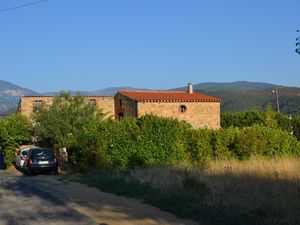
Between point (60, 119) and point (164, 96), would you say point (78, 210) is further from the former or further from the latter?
point (164, 96)

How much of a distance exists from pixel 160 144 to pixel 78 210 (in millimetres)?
15325

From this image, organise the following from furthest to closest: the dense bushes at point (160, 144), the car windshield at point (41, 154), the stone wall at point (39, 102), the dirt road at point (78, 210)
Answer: the stone wall at point (39, 102) → the car windshield at point (41, 154) → the dense bushes at point (160, 144) → the dirt road at point (78, 210)

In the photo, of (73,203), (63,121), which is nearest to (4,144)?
(63,121)

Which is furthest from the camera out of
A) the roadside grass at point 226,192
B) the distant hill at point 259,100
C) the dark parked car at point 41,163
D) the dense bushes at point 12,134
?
the distant hill at point 259,100

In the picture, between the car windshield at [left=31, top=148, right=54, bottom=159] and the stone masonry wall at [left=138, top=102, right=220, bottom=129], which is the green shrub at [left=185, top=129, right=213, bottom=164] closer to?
the car windshield at [left=31, top=148, right=54, bottom=159]

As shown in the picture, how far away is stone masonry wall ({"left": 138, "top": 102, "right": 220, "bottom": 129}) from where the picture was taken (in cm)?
6256

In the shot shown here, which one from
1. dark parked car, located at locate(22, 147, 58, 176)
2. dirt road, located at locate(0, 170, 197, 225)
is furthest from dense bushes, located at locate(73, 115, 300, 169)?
dirt road, located at locate(0, 170, 197, 225)

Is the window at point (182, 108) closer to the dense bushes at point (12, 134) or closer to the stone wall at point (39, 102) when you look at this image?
the stone wall at point (39, 102)

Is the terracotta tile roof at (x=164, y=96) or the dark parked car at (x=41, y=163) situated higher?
the terracotta tile roof at (x=164, y=96)

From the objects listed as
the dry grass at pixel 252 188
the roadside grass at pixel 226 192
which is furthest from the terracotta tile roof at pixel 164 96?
the dry grass at pixel 252 188

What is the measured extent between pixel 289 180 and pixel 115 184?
24.0 feet

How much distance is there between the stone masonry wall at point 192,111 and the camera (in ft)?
205

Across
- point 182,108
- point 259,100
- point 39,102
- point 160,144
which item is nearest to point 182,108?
point 182,108

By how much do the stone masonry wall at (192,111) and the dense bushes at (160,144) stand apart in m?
31.5
